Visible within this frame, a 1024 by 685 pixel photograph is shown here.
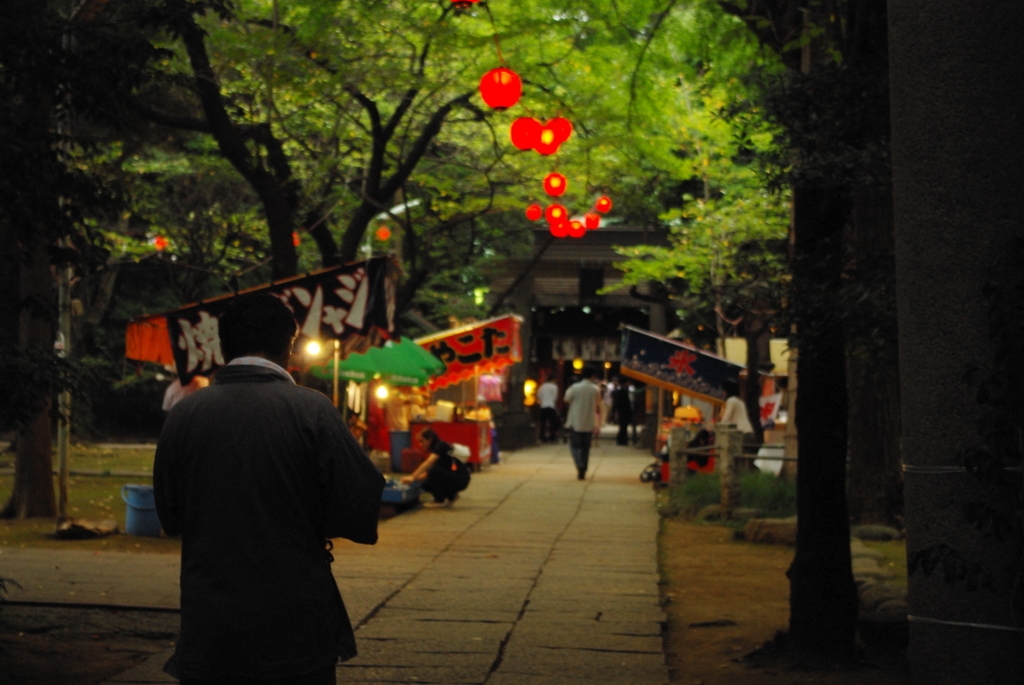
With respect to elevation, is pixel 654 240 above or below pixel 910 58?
above

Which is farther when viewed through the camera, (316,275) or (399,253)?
(399,253)

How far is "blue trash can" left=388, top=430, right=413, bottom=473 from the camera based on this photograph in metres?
22.6

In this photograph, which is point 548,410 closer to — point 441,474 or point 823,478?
point 441,474

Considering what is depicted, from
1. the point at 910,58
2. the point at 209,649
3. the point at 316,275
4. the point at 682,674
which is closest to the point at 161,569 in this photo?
the point at 316,275

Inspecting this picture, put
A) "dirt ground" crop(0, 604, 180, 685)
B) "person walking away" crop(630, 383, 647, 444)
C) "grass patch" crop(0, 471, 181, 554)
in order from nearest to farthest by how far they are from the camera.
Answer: "dirt ground" crop(0, 604, 180, 685) → "grass patch" crop(0, 471, 181, 554) → "person walking away" crop(630, 383, 647, 444)

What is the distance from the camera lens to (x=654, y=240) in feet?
103

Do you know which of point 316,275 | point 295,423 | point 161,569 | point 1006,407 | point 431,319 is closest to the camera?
point 1006,407

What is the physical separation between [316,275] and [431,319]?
22010mm

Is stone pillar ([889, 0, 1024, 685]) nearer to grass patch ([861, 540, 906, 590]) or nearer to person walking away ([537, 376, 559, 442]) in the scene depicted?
grass patch ([861, 540, 906, 590])

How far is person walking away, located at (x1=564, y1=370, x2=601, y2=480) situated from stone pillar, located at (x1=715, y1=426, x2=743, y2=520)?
A: 595 centimetres

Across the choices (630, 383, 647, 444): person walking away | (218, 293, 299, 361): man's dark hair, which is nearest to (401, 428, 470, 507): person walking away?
(218, 293, 299, 361): man's dark hair

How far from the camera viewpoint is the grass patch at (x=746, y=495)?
573 inches

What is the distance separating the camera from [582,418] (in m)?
20.8

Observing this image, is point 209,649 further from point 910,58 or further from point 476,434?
point 476,434
